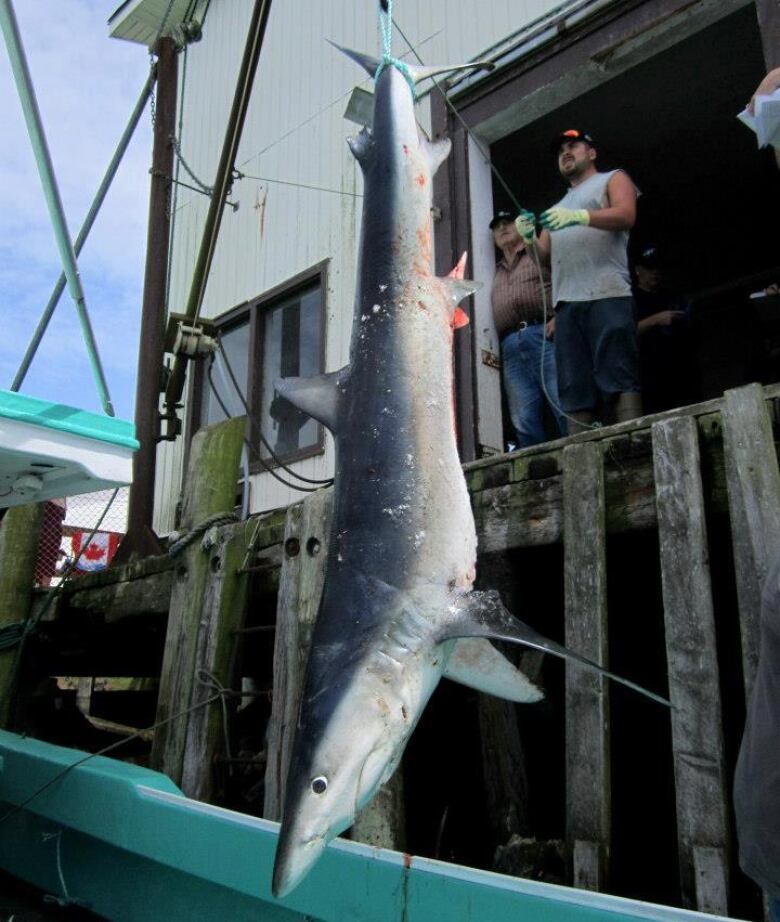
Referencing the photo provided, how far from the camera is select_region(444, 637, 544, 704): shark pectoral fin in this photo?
1.91 m

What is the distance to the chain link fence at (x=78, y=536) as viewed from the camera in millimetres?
7148

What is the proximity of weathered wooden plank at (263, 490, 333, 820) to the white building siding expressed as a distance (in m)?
2.95

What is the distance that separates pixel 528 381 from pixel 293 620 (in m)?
2.42

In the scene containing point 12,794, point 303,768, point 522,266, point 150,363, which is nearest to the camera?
point 303,768

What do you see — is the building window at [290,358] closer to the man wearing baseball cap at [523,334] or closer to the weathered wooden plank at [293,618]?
the man wearing baseball cap at [523,334]

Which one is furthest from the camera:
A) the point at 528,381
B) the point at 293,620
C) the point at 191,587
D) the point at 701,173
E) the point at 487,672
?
the point at 701,173

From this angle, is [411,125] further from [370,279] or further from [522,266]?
[522,266]

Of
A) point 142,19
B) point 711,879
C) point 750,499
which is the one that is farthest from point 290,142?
point 711,879

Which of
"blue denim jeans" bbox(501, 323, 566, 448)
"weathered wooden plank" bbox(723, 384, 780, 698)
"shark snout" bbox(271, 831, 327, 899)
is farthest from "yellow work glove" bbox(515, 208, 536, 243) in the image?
"shark snout" bbox(271, 831, 327, 899)

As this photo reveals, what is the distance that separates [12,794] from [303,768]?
2.63 metres

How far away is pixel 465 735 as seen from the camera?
13.6 ft

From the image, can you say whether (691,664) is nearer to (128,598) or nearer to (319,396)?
(319,396)

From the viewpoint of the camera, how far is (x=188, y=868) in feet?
8.40

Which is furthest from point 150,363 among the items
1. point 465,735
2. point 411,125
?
point 411,125
